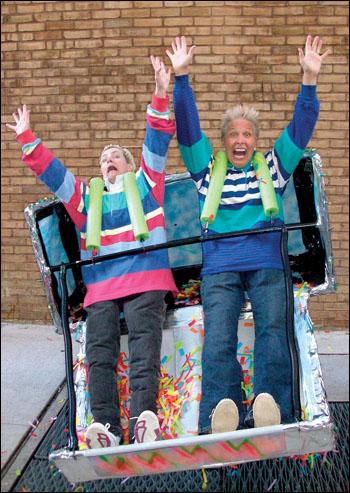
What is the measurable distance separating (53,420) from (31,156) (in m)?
1.61

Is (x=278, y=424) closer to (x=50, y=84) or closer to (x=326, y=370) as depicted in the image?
(x=326, y=370)

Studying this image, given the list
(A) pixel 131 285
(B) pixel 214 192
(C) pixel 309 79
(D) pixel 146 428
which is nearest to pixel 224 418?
(D) pixel 146 428

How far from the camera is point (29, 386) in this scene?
4020 millimetres

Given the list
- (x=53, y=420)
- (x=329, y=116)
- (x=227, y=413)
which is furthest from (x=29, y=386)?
(x=329, y=116)

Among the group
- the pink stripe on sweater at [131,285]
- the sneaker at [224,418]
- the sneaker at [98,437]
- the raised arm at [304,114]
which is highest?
the raised arm at [304,114]

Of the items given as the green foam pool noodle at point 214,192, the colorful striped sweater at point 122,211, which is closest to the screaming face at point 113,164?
the colorful striped sweater at point 122,211

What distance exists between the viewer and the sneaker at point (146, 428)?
2.29 m

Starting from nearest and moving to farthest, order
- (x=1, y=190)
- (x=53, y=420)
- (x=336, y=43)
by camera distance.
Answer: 1. (x=53, y=420)
2. (x=336, y=43)
3. (x=1, y=190)

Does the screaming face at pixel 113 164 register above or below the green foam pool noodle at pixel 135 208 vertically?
above

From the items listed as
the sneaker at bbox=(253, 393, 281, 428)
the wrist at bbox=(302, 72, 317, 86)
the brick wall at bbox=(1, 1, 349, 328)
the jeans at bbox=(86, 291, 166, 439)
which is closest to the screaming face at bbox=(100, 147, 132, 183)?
the jeans at bbox=(86, 291, 166, 439)

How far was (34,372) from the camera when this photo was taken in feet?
13.9

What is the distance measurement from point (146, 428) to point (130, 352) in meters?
0.45

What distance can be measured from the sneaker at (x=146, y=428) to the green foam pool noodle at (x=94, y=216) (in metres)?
0.84

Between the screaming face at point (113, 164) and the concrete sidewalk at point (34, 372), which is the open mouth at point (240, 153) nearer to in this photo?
the screaming face at point (113, 164)
